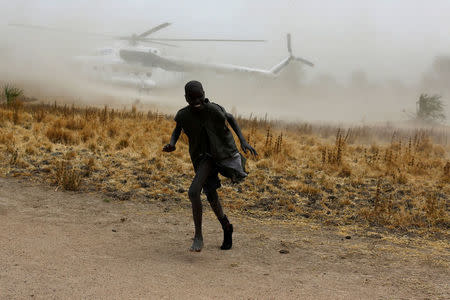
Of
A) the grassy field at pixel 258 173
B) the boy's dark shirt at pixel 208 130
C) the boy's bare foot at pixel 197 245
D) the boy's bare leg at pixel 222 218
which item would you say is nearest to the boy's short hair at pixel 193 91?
the boy's dark shirt at pixel 208 130

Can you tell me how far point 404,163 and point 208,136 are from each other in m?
8.09

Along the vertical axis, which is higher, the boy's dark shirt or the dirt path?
the boy's dark shirt

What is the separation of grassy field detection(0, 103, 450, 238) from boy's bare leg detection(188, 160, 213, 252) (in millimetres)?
2368

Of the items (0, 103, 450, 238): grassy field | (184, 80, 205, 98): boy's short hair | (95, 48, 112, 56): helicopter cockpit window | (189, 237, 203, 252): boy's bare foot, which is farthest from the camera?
(95, 48, 112, 56): helicopter cockpit window

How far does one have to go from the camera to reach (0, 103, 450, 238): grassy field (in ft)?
26.8

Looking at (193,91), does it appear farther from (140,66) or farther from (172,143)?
(140,66)

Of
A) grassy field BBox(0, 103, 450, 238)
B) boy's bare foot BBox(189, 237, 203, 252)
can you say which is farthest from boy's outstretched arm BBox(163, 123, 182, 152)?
grassy field BBox(0, 103, 450, 238)

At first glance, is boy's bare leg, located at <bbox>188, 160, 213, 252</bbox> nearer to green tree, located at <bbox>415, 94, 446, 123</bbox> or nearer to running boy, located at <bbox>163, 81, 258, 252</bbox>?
running boy, located at <bbox>163, 81, 258, 252</bbox>

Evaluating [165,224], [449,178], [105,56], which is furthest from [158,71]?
[165,224]

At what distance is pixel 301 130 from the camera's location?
754 inches

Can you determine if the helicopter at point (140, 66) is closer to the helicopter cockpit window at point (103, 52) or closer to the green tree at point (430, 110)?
the helicopter cockpit window at point (103, 52)

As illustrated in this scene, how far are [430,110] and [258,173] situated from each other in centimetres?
2503

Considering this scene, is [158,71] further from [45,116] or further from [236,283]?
[236,283]

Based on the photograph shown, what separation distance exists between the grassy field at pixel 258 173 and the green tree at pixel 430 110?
773 inches
